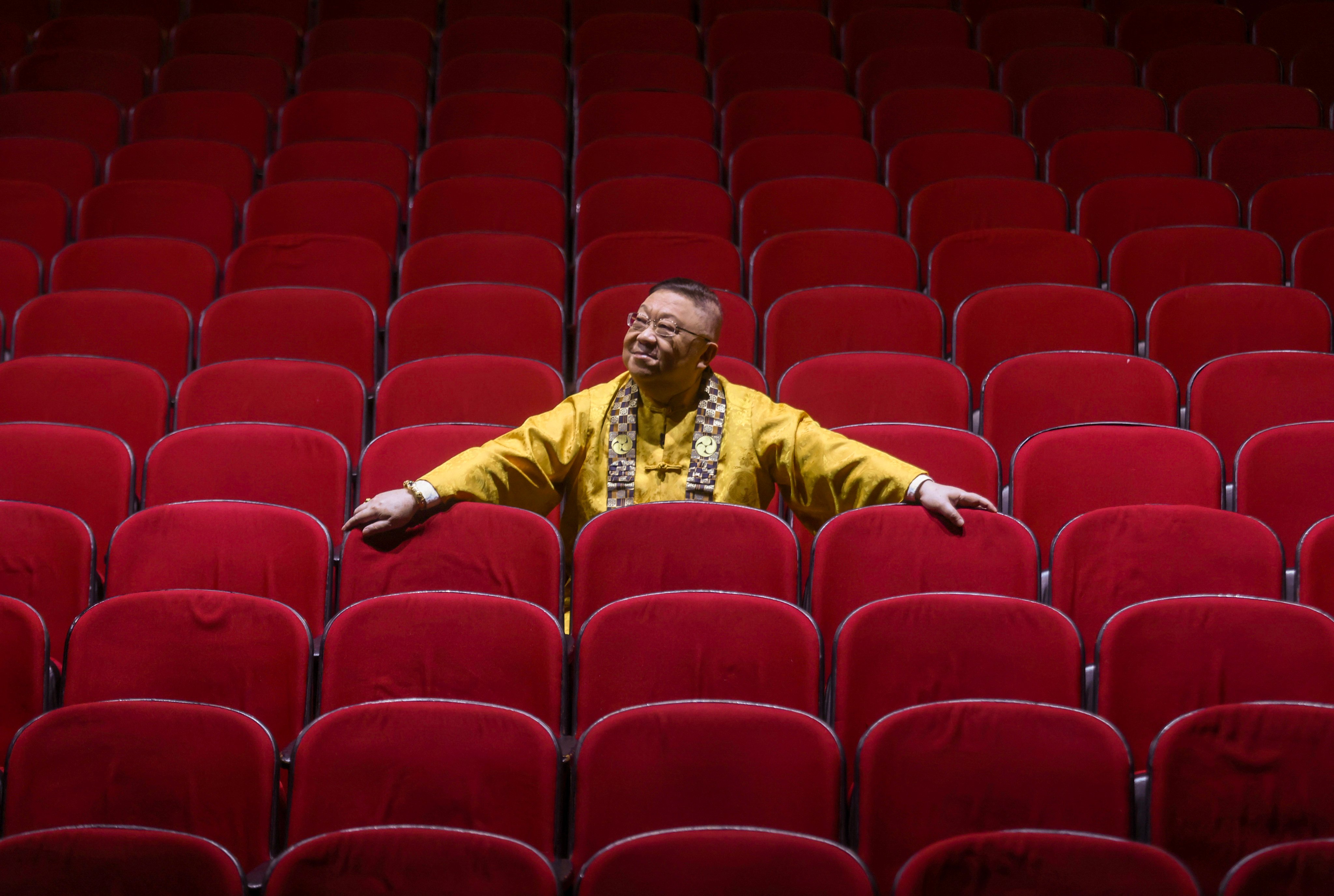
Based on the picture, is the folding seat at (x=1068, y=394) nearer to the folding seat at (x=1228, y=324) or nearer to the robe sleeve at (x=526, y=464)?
the folding seat at (x=1228, y=324)

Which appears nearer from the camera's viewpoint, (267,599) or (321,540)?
(267,599)

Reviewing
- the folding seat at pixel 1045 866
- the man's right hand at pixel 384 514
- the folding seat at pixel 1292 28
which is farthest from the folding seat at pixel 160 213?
the folding seat at pixel 1292 28

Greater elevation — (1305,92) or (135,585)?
(1305,92)

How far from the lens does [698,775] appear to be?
813 mm

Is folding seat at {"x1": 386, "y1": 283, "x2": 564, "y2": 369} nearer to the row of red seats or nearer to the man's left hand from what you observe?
the man's left hand

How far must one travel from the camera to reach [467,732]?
0.82m

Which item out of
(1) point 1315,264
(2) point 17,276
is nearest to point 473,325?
(2) point 17,276

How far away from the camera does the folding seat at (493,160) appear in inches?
74.0

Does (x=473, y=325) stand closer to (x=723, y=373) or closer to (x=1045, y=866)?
(x=723, y=373)

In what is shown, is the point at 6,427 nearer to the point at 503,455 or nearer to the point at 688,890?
the point at 503,455

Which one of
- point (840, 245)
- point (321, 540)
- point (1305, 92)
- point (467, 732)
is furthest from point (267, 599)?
point (1305, 92)

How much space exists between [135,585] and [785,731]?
23.1 inches

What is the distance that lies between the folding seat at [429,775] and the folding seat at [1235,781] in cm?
42

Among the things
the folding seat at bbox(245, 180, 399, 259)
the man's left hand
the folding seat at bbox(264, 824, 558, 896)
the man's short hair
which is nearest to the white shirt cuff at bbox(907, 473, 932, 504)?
the man's left hand
